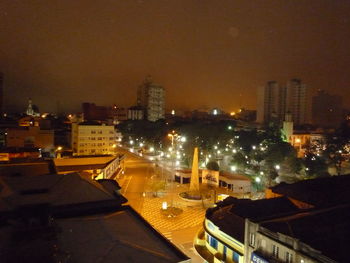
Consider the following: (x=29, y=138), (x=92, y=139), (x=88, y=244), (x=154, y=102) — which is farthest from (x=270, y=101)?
(x=88, y=244)

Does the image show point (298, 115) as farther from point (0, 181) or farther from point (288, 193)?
point (0, 181)

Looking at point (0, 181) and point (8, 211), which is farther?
point (0, 181)

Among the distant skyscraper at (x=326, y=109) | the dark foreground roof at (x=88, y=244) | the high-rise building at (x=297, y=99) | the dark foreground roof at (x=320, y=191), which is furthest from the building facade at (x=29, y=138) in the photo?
the distant skyscraper at (x=326, y=109)

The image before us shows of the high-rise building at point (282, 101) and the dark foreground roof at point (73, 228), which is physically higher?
the high-rise building at point (282, 101)

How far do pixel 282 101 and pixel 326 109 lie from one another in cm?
2399

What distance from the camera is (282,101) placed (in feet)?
245

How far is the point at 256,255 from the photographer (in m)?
10.8

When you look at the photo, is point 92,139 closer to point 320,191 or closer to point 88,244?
point 320,191

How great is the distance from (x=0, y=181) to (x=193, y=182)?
14096 millimetres

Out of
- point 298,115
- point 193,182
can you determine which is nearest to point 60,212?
point 193,182

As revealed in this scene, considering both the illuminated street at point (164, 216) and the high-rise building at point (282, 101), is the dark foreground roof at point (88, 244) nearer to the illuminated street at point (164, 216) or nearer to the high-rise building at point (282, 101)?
the illuminated street at point (164, 216)

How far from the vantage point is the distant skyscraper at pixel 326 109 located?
8700 centimetres

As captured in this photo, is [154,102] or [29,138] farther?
[154,102]

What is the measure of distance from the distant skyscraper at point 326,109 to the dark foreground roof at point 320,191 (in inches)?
2905
